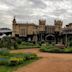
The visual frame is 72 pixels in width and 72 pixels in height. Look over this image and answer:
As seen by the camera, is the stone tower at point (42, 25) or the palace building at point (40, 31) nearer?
the palace building at point (40, 31)

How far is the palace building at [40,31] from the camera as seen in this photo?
59.5 metres

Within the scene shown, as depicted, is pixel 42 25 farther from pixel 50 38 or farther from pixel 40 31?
pixel 50 38

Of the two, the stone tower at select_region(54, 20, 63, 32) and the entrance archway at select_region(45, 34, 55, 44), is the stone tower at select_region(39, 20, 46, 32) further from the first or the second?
the stone tower at select_region(54, 20, 63, 32)

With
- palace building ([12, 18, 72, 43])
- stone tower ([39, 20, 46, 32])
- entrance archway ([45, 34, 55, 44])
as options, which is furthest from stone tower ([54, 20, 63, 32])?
stone tower ([39, 20, 46, 32])

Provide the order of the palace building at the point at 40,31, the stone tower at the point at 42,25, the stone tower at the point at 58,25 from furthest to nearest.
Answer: the stone tower at the point at 42,25
the palace building at the point at 40,31
the stone tower at the point at 58,25

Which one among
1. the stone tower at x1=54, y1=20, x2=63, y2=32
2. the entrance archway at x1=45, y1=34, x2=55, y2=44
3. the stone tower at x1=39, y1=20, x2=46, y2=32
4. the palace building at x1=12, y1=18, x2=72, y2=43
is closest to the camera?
the stone tower at x1=54, y1=20, x2=63, y2=32

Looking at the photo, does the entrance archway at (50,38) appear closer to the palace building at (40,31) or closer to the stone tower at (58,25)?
the palace building at (40,31)

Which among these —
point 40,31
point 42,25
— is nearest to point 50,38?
point 40,31

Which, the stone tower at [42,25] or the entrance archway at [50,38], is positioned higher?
the stone tower at [42,25]

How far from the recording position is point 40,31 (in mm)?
59969

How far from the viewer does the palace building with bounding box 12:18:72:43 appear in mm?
59500

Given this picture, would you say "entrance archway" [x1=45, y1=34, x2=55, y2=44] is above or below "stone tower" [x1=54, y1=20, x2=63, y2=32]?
below

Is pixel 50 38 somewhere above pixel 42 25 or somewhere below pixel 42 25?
below

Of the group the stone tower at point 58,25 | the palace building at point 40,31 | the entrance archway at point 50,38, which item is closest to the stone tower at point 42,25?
the palace building at point 40,31
